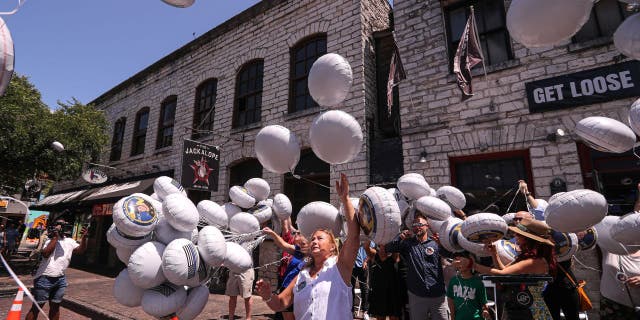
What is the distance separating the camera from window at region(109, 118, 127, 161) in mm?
14124

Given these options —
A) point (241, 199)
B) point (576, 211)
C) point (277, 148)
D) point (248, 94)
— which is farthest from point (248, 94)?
point (576, 211)

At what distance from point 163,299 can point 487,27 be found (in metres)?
7.17

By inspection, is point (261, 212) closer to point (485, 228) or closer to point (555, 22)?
point (485, 228)

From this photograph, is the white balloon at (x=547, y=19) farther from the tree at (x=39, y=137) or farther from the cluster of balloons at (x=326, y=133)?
the tree at (x=39, y=137)

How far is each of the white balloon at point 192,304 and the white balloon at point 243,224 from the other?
941 millimetres

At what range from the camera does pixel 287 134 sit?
130 inches

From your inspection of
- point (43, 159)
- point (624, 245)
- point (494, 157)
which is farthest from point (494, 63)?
point (43, 159)

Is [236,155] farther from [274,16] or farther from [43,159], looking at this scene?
[43,159]

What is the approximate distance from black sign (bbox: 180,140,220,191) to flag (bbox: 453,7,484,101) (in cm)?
640

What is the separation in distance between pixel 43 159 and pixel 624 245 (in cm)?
1509

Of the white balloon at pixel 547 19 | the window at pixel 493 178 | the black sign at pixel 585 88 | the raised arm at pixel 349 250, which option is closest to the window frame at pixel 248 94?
the window at pixel 493 178

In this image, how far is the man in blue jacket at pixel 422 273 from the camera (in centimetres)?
354

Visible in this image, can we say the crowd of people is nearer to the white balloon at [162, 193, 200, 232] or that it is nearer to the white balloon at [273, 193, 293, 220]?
the white balloon at [273, 193, 293, 220]

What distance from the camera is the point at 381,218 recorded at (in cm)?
212
